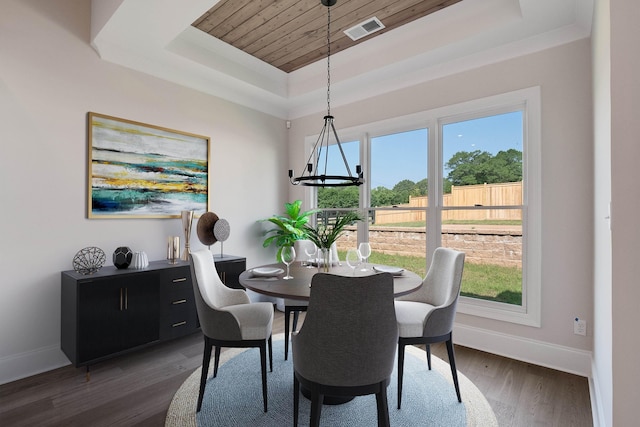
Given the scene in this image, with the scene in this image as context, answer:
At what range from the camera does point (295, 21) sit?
3180 mm

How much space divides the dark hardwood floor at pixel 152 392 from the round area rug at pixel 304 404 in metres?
0.12

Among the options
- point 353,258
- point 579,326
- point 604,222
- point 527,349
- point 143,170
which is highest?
point 143,170

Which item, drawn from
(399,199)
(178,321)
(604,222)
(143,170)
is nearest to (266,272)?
(178,321)

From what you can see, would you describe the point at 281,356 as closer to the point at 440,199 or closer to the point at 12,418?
the point at 12,418

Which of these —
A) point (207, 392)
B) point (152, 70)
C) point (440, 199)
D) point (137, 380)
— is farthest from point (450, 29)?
point (137, 380)

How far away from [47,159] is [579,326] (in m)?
4.66

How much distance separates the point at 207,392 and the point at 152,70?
10.3ft

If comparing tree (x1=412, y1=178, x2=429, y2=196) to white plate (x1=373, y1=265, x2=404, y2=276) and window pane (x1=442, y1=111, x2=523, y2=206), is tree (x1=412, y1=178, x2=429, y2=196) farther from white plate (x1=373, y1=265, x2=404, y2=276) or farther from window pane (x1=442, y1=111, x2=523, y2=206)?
white plate (x1=373, y1=265, x2=404, y2=276)

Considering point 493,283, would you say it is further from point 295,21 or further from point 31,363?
point 31,363

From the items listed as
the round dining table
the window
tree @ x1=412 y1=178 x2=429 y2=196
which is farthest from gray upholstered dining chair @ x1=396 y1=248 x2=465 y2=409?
Answer: tree @ x1=412 y1=178 x2=429 y2=196

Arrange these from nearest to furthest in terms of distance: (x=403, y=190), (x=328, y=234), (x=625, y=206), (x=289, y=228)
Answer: (x=625, y=206), (x=328, y=234), (x=403, y=190), (x=289, y=228)

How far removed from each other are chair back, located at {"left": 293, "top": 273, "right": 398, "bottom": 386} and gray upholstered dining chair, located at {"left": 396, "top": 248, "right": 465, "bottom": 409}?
574mm

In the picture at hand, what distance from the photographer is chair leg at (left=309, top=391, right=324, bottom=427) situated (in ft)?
5.12

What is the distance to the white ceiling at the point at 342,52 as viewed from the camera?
2.63 metres
